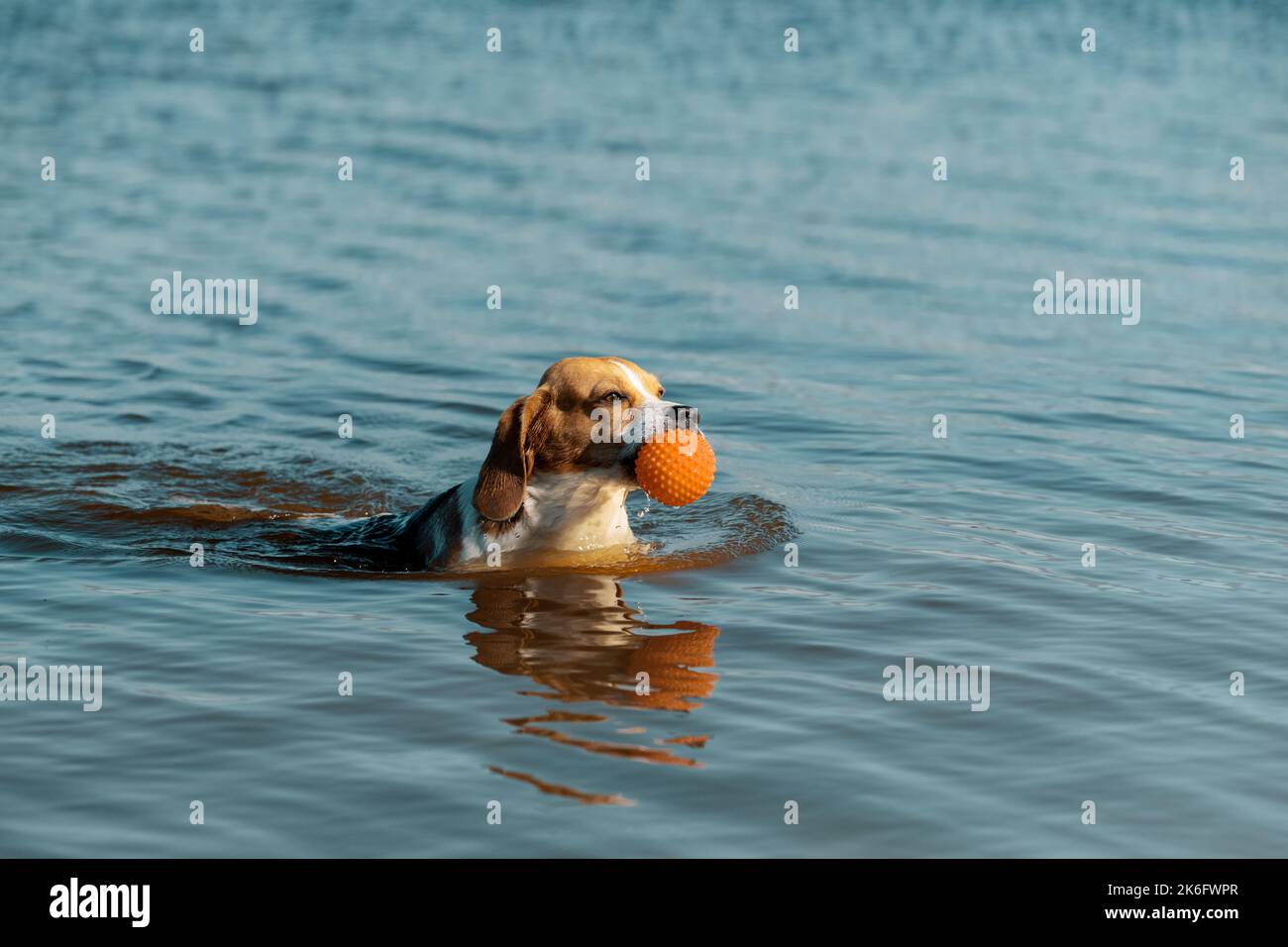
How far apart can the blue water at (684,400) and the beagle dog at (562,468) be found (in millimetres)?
277

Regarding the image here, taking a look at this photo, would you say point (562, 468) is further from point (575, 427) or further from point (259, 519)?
point (259, 519)

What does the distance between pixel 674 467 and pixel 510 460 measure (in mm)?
930

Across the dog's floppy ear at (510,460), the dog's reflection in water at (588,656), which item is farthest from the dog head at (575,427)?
the dog's reflection in water at (588,656)

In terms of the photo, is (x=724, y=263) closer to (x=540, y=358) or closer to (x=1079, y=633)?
(x=540, y=358)

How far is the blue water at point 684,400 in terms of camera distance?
6406mm

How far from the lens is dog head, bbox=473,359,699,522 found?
28.1ft

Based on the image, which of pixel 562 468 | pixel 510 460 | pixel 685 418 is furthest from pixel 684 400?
pixel 685 418

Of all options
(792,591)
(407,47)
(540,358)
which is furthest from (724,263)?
(407,47)

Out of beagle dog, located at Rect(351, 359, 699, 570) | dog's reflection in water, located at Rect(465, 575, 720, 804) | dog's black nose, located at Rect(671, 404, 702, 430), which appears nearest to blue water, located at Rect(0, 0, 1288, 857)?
dog's reflection in water, located at Rect(465, 575, 720, 804)

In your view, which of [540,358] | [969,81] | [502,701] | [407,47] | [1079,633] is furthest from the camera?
[407,47]

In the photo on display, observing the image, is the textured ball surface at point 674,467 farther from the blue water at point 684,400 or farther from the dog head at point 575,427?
the blue water at point 684,400

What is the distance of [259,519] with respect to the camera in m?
10.7

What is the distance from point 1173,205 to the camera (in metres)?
19.0

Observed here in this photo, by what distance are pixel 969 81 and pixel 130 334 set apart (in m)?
14.7
